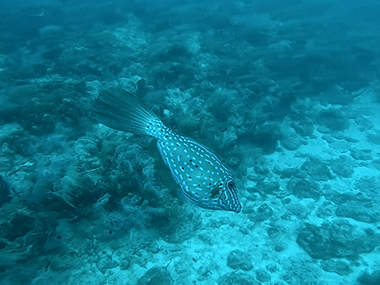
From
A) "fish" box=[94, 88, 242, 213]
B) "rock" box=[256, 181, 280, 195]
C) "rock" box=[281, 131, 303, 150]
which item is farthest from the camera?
"rock" box=[281, 131, 303, 150]

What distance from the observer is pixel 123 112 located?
3.29 metres

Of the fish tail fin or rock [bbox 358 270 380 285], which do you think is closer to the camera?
the fish tail fin

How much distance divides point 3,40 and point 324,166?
22.0 meters

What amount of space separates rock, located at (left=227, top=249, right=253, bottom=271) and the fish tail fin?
3.60 m

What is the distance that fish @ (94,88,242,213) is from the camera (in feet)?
10.3

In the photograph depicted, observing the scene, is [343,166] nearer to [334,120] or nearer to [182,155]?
[334,120]

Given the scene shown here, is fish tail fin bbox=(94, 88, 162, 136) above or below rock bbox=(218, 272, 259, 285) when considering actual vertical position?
above

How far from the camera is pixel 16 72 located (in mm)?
10328

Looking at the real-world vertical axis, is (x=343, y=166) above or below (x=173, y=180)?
below

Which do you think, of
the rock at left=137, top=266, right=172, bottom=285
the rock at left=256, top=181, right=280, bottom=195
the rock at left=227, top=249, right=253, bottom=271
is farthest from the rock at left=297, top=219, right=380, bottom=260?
the rock at left=137, top=266, right=172, bottom=285

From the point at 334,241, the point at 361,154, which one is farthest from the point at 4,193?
the point at 361,154

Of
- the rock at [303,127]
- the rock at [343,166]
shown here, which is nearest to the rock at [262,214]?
the rock at [343,166]

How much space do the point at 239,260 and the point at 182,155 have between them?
327 centimetres

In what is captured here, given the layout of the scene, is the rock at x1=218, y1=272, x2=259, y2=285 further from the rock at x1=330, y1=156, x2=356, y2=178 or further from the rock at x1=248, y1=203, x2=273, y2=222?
the rock at x1=330, y1=156, x2=356, y2=178
